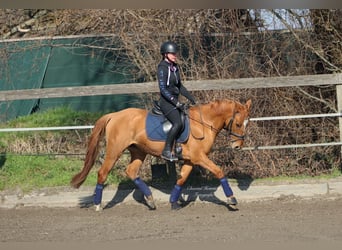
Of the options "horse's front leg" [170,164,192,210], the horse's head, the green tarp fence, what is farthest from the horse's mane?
the green tarp fence

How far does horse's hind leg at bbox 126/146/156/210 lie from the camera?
730cm

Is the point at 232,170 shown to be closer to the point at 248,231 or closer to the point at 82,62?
the point at 248,231

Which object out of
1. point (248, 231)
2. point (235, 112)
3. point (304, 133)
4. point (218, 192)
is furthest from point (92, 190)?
point (304, 133)

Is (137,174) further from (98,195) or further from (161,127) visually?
(161,127)

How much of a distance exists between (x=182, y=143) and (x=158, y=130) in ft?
1.29

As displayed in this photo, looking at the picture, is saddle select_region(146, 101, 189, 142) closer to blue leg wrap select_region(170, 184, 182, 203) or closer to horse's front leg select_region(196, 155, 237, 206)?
horse's front leg select_region(196, 155, 237, 206)

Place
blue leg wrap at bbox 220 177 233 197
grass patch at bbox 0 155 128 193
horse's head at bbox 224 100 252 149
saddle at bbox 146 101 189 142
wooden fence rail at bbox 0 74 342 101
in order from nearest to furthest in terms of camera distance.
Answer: blue leg wrap at bbox 220 177 233 197
saddle at bbox 146 101 189 142
horse's head at bbox 224 100 252 149
wooden fence rail at bbox 0 74 342 101
grass patch at bbox 0 155 128 193

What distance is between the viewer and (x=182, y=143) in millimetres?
7160

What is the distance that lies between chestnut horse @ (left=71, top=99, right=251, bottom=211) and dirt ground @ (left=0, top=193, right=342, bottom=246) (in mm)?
451

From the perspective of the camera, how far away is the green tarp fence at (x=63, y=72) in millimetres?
Answer: 10766

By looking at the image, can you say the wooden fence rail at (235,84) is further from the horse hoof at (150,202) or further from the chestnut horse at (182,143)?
the horse hoof at (150,202)

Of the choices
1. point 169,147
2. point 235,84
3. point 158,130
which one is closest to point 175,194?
point 169,147

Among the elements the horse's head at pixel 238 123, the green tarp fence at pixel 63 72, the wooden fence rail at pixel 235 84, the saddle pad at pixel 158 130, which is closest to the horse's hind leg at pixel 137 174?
the saddle pad at pixel 158 130

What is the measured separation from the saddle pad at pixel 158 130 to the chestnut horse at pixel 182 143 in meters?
0.05
